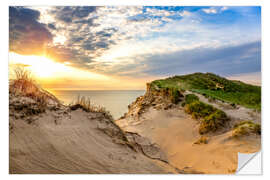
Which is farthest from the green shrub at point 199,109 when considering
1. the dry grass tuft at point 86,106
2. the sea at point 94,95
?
the dry grass tuft at point 86,106

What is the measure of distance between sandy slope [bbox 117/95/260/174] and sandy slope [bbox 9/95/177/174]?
49cm

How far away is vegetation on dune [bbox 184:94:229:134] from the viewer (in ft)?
11.4

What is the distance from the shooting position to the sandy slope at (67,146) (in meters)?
2.40

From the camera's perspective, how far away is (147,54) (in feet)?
13.3

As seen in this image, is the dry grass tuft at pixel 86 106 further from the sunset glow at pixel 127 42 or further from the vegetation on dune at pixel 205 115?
the vegetation on dune at pixel 205 115

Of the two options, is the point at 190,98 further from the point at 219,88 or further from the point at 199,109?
the point at 219,88

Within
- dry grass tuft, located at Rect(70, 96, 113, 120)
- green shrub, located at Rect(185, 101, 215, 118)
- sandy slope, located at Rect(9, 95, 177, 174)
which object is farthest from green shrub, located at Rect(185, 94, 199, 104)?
Answer: dry grass tuft, located at Rect(70, 96, 113, 120)

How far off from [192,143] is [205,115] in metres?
0.68

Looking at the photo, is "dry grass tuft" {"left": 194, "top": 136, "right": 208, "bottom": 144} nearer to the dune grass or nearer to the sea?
the sea

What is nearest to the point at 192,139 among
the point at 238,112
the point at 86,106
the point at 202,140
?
the point at 202,140

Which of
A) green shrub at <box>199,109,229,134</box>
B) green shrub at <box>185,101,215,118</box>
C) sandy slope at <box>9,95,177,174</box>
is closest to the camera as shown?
sandy slope at <box>9,95,177,174</box>

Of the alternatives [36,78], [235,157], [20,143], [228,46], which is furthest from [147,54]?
[20,143]

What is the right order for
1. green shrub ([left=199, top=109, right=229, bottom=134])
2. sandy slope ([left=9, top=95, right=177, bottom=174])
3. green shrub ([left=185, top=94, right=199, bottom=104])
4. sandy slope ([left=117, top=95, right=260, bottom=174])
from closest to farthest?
sandy slope ([left=9, top=95, right=177, bottom=174]), sandy slope ([left=117, top=95, right=260, bottom=174]), green shrub ([left=199, top=109, right=229, bottom=134]), green shrub ([left=185, top=94, right=199, bottom=104])
